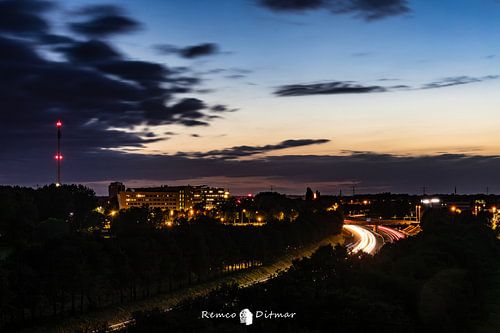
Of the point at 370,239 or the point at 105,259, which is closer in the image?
the point at 105,259

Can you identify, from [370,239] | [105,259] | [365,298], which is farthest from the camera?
[370,239]

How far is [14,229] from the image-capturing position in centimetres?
→ 9338

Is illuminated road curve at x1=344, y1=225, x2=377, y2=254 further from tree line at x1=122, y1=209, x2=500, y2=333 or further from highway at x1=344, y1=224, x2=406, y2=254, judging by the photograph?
tree line at x1=122, y1=209, x2=500, y2=333

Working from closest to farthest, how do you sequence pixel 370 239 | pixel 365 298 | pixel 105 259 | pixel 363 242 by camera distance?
1. pixel 365 298
2. pixel 105 259
3. pixel 363 242
4. pixel 370 239

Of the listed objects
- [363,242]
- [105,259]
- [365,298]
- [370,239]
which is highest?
[105,259]

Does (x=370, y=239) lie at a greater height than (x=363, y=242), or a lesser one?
greater

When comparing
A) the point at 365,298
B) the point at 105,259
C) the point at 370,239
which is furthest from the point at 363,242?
the point at 365,298

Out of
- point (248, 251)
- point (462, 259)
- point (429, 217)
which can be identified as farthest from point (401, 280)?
point (429, 217)

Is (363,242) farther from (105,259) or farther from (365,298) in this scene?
(365,298)

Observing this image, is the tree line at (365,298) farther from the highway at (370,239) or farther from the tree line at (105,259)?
the highway at (370,239)

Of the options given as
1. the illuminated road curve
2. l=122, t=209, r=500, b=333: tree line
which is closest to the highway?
the illuminated road curve

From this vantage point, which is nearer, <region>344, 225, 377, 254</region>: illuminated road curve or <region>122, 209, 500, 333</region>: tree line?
<region>122, 209, 500, 333</region>: tree line

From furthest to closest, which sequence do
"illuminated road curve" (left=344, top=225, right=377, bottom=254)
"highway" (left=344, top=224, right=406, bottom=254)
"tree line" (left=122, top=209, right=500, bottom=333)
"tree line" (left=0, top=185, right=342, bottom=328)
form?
"highway" (left=344, top=224, right=406, bottom=254), "illuminated road curve" (left=344, top=225, right=377, bottom=254), "tree line" (left=0, top=185, right=342, bottom=328), "tree line" (left=122, top=209, right=500, bottom=333)

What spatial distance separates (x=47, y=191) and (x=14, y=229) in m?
53.6
